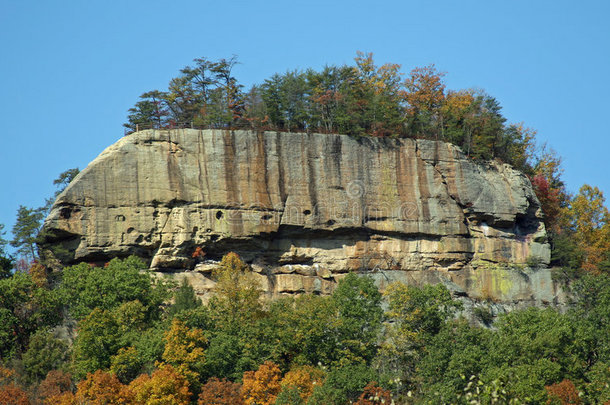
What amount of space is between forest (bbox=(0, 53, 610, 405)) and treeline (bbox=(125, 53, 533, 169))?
13 cm

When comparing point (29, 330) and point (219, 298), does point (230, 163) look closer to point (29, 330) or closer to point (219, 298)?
point (219, 298)

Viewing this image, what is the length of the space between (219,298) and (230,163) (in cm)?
829

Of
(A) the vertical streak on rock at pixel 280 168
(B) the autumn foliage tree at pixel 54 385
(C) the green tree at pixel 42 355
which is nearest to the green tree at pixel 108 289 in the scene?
(C) the green tree at pixel 42 355

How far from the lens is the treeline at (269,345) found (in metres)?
52.6

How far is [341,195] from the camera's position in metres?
67.6

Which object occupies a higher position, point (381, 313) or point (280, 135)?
point (280, 135)

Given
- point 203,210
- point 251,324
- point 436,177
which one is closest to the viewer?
point 251,324

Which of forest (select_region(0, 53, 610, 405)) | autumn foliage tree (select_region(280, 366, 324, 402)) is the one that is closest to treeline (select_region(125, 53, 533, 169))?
forest (select_region(0, 53, 610, 405))

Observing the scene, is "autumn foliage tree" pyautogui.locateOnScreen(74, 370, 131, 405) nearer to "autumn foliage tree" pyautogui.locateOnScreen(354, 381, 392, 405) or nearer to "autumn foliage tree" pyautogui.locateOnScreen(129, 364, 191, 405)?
"autumn foliage tree" pyautogui.locateOnScreen(129, 364, 191, 405)

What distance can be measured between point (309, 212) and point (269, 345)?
38.1 ft

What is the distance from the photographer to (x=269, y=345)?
5759 cm

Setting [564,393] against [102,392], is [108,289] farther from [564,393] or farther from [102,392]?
[564,393]

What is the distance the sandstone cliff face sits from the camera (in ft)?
213

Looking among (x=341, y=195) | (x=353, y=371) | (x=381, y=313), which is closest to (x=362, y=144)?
(x=341, y=195)
